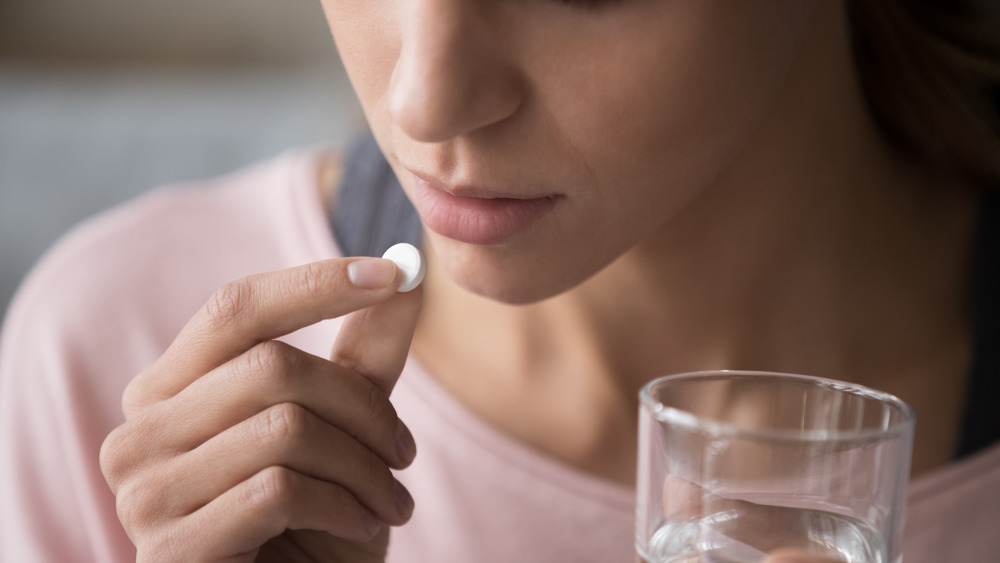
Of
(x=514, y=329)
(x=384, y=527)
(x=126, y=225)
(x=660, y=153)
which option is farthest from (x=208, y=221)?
(x=660, y=153)

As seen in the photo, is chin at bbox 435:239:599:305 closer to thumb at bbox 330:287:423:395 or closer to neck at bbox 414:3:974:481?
thumb at bbox 330:287:423:395

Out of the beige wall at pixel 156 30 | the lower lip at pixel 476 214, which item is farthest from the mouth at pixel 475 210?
the beige wall at pixel 156 30

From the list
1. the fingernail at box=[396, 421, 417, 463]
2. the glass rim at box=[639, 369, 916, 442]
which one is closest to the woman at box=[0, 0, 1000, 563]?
the fingernail at box=[396, 421, 417, 463]

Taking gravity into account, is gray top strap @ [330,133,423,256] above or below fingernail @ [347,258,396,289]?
below

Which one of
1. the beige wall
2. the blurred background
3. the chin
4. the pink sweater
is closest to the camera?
the chin

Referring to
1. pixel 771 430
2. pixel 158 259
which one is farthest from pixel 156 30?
pixel 771 430

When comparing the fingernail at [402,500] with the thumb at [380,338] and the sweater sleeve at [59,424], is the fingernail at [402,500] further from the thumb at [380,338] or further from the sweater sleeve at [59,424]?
the sweater sleeve at [59,424]

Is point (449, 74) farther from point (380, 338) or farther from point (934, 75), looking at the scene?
point (934, 75)
